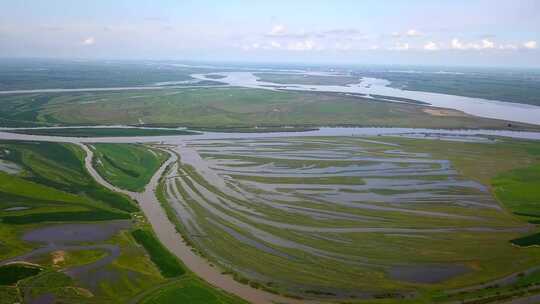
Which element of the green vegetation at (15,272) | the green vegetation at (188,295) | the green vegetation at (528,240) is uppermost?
the green vegetation at (528,240)

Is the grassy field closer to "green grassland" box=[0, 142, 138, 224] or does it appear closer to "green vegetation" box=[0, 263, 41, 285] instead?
"green grassland" box=[0, 142, 138, 224]

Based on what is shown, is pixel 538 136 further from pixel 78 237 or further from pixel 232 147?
pixel 78 237

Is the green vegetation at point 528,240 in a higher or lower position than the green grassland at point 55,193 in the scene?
lower

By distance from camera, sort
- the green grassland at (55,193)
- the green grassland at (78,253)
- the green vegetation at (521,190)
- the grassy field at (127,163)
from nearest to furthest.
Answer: the green grassland at (78,253) < the green grassland at (55,193) < the green vegetation at (521,190) < the grassy field at (127,163)

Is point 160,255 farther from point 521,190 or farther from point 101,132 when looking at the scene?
point 101,132

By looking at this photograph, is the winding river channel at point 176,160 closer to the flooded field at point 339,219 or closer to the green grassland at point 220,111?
the flooded field at point 339,219

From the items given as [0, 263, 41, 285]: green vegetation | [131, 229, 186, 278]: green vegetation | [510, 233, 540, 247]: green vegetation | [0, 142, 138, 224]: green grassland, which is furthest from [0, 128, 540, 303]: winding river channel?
[510, 233, 540, 247]: green vegetation

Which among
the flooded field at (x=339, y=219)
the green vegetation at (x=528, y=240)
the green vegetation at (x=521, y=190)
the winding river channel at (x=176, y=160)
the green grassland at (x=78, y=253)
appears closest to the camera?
the green grassland at (x=78, y=253)

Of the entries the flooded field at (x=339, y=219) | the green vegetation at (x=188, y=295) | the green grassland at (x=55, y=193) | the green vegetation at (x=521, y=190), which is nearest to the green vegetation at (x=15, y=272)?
the green vegetation at (x=188, y=295)
